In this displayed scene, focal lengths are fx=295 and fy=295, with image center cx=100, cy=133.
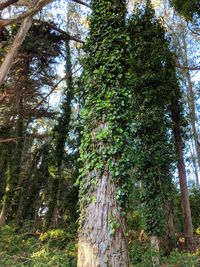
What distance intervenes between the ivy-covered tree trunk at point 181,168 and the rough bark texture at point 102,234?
743cm

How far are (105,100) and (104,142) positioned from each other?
0.80m

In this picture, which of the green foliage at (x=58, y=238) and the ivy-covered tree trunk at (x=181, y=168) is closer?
→ the green foliage at (x=58, y=238)

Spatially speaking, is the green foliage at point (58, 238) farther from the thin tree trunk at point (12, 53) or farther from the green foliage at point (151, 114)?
the thin tree trunk at point (12, 53)

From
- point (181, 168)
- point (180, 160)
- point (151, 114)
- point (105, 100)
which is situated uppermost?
point (151, 114)

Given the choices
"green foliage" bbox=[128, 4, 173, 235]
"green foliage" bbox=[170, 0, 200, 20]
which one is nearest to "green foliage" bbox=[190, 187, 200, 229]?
"green foliage" bbox=[128, 4, 173, 235]

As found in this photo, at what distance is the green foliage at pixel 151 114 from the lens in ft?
33.3

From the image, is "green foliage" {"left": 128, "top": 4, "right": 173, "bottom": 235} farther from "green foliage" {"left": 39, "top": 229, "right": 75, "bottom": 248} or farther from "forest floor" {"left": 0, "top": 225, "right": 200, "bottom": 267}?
"green foliage" {"left": 39, "top": 229, "right": 75, "bottom": 248}

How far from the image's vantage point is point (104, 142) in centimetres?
501

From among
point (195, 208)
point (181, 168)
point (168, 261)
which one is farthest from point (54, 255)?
point (195, 208)

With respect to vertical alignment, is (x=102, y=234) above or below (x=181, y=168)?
below

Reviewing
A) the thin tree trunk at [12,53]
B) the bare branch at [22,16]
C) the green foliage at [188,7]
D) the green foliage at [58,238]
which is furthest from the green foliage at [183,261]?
the green foliage at [188,7]

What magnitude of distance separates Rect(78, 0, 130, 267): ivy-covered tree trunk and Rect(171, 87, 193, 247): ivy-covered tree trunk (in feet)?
23.0

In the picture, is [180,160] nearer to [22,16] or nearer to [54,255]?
[54,255]

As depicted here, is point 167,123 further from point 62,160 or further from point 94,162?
point 94,162
